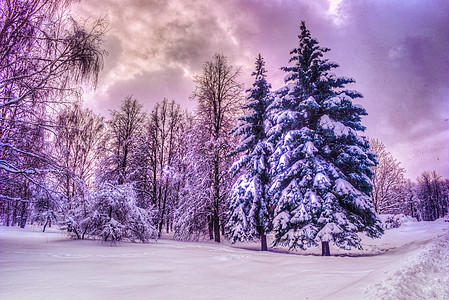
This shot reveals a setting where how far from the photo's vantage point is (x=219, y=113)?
15695 millimetres

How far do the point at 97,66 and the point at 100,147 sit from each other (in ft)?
46.0

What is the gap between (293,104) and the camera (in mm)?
11578

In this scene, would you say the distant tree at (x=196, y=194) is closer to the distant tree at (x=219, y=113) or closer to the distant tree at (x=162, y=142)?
the distant tree at (x=219, y=113)

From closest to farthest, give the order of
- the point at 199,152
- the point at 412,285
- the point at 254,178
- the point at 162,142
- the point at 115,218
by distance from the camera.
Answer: the point at 412,285, the point at 115,218, the point at 254,178, the point at 199,152, the point at 162,142

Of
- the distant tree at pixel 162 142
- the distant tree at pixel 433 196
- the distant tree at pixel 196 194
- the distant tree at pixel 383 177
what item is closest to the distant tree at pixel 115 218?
the distant tree at pixel 196 194

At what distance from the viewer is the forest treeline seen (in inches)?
217

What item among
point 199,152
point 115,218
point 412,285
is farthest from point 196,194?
point 412,285

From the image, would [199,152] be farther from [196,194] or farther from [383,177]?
[383,177]

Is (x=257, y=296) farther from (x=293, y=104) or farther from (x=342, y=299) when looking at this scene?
(x=293, y=104)

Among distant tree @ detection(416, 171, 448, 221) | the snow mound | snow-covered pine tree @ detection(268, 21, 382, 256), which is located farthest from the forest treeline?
distant tree @ detection(416, 171, 448, 221)

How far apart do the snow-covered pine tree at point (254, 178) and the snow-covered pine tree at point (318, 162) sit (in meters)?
1.00

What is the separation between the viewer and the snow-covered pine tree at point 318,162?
924cm

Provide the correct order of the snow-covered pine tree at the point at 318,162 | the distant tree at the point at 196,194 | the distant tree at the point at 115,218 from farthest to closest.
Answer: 1. the distant tree at the point at 196,194
2. the distant tree at the point at 115,218
3. the snow-covered pine tree at the point at 318,162

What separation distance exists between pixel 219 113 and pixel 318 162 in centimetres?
802
